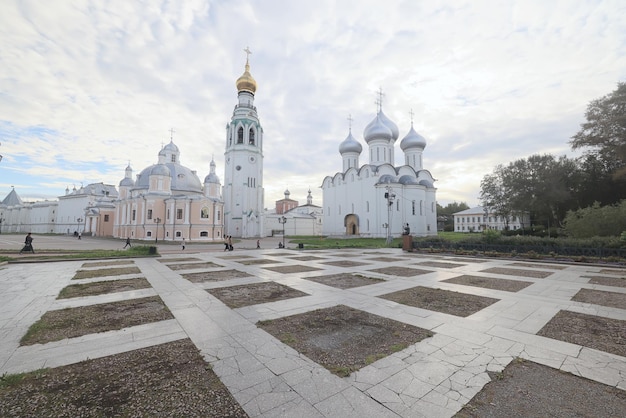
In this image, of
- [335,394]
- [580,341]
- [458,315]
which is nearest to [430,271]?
[458,315]

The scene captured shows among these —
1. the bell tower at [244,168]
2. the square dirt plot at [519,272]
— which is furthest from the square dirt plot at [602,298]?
A: the bell tower at [244,168]

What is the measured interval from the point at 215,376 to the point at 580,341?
202 inches

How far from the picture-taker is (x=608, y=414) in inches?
101

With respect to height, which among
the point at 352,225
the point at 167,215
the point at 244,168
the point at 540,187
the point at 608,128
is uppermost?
the point at 244,168

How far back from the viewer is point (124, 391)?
115 inches

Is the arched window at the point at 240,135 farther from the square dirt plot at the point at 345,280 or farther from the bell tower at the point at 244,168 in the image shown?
the square dirt plot at the point at 345,280

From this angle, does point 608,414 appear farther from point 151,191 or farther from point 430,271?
point 151,191

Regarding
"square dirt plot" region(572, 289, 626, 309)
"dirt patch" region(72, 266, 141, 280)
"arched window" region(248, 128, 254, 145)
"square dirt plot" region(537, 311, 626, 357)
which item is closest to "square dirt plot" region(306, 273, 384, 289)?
"square dirt plot" region(537, 311, 626, 357)

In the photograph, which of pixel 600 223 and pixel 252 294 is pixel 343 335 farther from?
pixel 600 223

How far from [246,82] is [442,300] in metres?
47.9

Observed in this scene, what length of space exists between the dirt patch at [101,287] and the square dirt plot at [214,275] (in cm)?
134

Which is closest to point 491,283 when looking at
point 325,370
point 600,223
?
point 325,370

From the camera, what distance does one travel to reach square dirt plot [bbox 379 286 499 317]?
5.89m

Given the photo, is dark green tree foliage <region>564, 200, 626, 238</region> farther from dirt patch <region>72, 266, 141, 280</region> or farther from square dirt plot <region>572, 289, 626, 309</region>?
dirt patch <region>72, 266, 141, 280</region>
